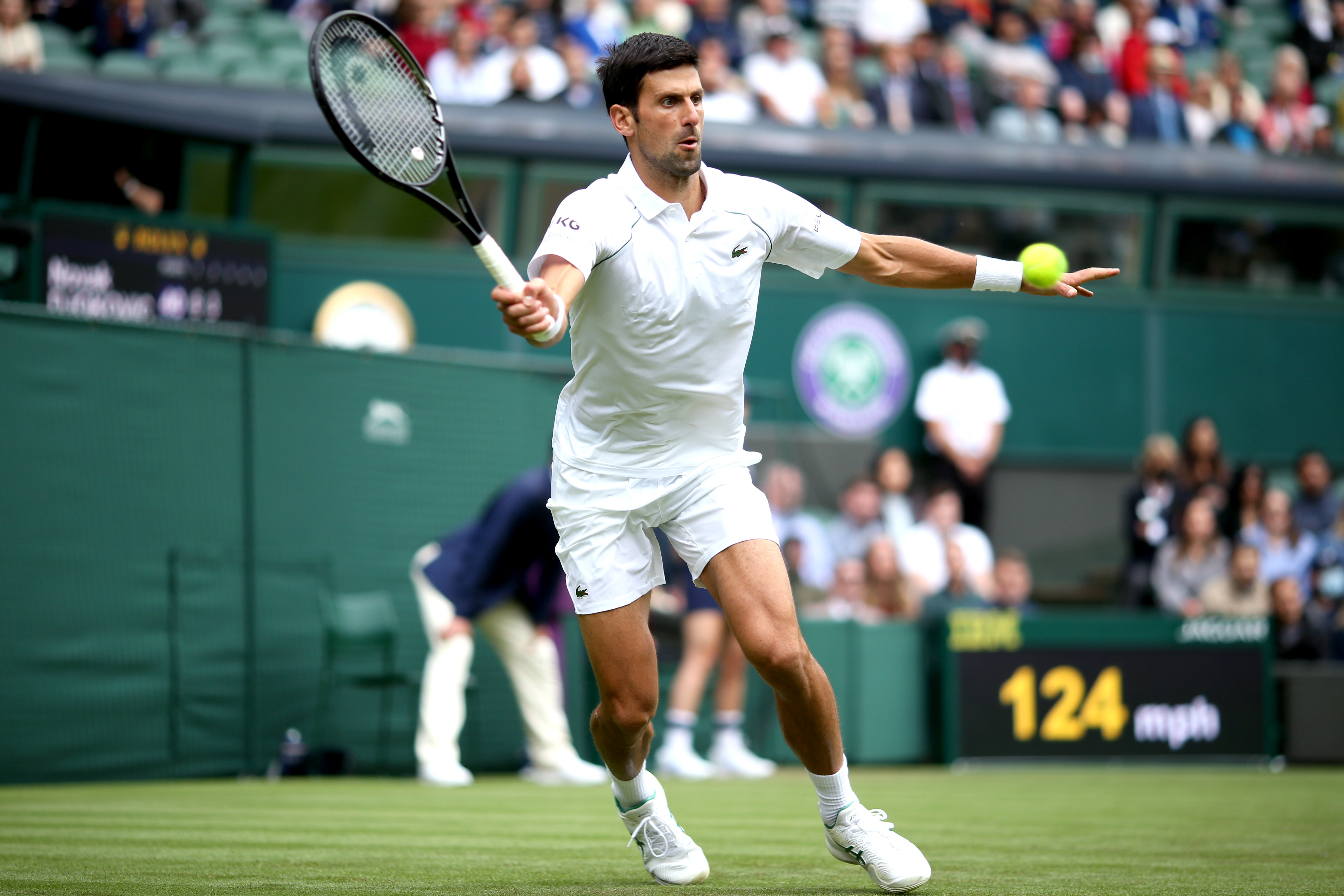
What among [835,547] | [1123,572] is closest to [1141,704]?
[835,547]

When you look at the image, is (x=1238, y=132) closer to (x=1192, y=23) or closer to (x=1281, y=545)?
(x=1192, y=23)

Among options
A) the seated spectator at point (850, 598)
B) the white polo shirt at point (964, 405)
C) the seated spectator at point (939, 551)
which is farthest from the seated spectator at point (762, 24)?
the seated spectator at point (850, 598)

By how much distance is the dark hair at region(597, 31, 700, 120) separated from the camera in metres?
4.71

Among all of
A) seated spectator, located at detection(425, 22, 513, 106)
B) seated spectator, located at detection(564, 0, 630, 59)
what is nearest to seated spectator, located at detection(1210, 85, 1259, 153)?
seated spectator, located at detection(564, 0, 630, 59)

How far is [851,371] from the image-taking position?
1645cm

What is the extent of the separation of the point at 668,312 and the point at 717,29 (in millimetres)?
11894

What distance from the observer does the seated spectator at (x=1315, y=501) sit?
46.9 ft

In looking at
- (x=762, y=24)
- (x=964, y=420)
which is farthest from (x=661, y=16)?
(x=964, y=420)

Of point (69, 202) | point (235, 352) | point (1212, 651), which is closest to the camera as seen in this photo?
point (235, 352)

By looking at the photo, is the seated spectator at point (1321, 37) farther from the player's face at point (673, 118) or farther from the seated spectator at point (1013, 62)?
the player's face at point (673, 118)

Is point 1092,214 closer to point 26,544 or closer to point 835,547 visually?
point 835,547

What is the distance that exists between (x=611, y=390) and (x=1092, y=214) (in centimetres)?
1332

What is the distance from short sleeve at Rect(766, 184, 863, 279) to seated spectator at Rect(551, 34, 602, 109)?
10.3 meters

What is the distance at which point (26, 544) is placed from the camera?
9.02m
